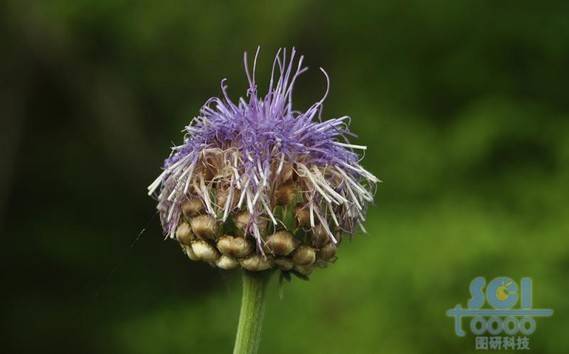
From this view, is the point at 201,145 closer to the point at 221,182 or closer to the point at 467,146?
the point at 221,182

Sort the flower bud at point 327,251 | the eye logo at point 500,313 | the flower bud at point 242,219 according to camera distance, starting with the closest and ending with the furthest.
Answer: the flower bud at point 242,219
the flower bud at point 327,251
the eye logo at point 500,313

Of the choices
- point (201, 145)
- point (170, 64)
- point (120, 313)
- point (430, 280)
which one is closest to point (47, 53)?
point (170, 64)

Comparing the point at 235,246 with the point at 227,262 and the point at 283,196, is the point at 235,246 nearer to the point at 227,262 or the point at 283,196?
the point at 227,262

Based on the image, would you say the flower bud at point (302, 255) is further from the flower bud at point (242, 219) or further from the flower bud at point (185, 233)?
the flower bud at point (185, 233)

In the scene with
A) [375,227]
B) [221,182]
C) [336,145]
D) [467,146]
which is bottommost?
[221,182]

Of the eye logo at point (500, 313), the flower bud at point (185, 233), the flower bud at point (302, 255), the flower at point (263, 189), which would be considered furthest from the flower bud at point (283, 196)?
the eye logo at point (500, 313)

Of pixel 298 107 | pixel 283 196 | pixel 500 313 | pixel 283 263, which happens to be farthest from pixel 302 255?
pixel 298 107

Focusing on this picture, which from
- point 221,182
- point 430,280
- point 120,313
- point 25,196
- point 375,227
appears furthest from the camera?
point 25,196

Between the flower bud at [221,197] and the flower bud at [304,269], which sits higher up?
the flower bud at [221,197]
